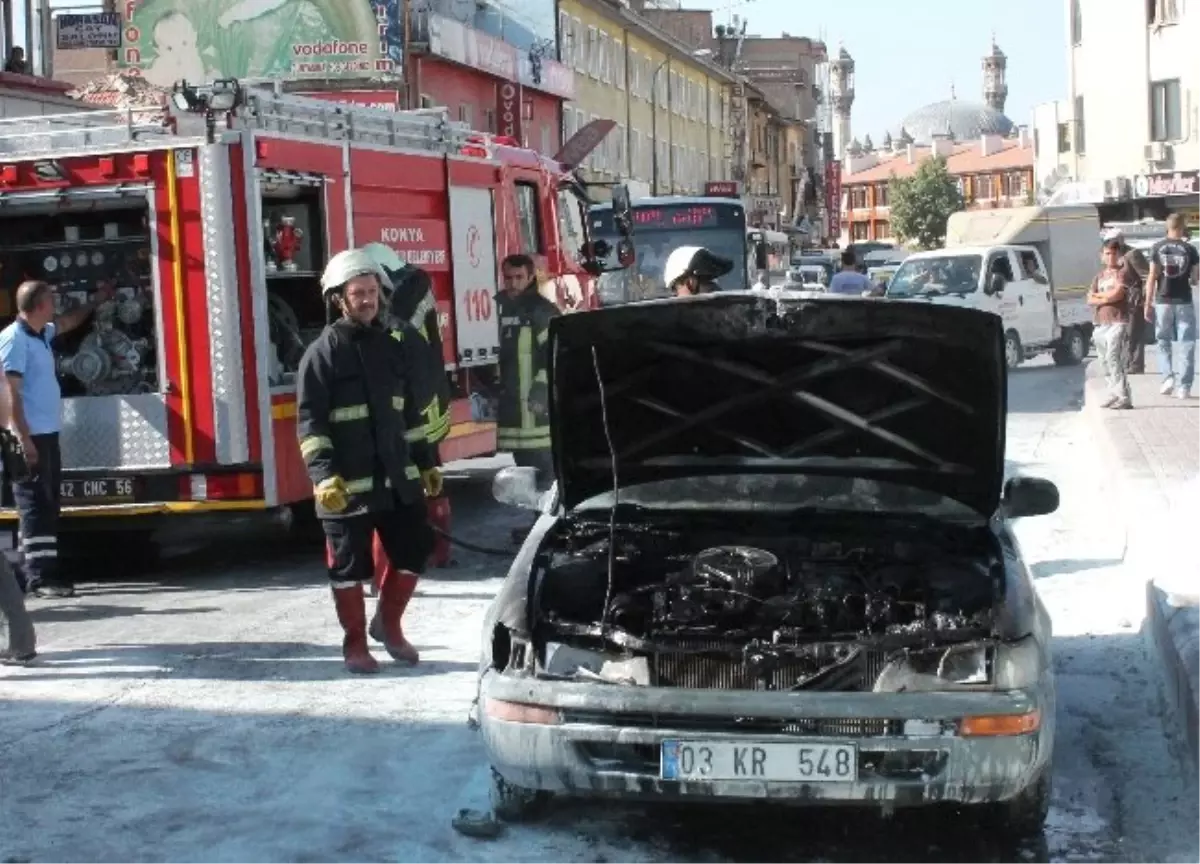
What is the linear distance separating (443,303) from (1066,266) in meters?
21.3

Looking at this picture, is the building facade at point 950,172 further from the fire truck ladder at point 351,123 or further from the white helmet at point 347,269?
the white helmet at point 347,269

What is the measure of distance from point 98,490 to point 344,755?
4.80 m

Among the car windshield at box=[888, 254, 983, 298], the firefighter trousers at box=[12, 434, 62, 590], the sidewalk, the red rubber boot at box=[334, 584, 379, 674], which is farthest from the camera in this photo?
the car windshield at box=[888, 254, 983, 298]

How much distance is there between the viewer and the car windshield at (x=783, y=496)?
6.21m

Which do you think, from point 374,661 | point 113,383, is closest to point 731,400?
point 374,661

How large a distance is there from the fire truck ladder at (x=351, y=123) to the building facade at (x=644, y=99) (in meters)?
33.7

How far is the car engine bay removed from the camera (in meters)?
5.29

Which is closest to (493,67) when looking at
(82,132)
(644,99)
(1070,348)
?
(1070,348)

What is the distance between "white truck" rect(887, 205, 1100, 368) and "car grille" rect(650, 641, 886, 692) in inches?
692

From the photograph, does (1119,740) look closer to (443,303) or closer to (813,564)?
(813,564)

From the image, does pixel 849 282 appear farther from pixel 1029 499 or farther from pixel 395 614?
pixel 1029 499

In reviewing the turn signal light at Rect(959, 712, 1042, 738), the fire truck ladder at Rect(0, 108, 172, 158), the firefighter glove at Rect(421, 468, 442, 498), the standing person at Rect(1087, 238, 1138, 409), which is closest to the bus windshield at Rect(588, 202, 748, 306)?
the standing person at Rect(1087, 238, 1138, 409)

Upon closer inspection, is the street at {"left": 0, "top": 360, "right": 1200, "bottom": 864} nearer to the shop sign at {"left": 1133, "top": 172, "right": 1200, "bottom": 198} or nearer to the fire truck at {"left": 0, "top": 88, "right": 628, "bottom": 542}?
the fire truck at {"left": 0, "top": 88, "right": 628, "bottom": 542}

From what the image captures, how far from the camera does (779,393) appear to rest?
6258 millimetres
